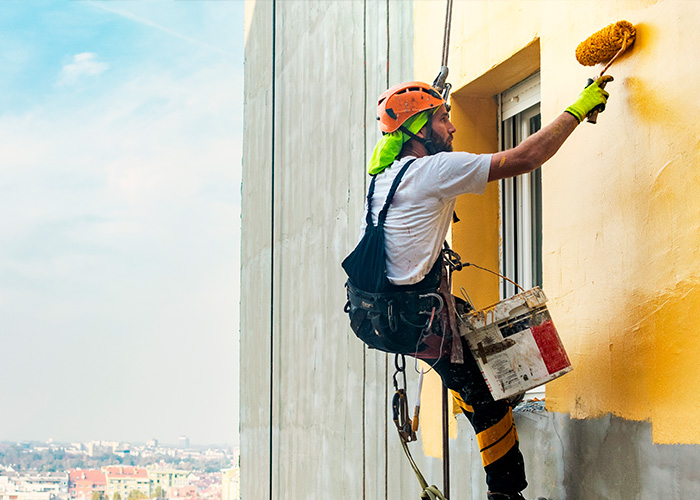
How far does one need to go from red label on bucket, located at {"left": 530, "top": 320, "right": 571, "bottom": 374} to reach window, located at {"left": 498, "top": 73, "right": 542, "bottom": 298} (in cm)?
117

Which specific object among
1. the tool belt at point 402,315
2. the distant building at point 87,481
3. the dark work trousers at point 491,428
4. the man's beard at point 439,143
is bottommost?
the distant building at point 87,481

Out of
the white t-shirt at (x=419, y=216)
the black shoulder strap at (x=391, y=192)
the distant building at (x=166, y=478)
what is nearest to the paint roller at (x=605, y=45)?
the white t-shirt at (x=419, y=216)

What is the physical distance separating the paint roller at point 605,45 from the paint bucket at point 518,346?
806 mm

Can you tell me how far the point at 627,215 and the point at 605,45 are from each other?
28.0 inches

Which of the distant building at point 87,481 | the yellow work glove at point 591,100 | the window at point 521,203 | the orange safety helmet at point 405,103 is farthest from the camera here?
the distant building at point 87,481

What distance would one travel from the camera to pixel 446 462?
4328 millimetres

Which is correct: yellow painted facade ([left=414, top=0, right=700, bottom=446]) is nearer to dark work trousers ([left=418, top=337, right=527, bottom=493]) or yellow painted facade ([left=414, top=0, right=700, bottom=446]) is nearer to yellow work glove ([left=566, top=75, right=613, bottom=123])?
yellow work glove ([left=566, top=75, right=613, bottom=123])

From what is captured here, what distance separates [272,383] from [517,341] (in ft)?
18.0

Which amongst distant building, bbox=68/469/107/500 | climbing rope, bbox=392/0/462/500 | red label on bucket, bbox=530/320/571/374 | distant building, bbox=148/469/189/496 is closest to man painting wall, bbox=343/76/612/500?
climbing rope, bbox=392/0/462/500

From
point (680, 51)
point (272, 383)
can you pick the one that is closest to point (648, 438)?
point (680, 51)

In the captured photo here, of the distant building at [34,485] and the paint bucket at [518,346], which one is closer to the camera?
the paint bucket at [518,346]

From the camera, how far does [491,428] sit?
3.65m

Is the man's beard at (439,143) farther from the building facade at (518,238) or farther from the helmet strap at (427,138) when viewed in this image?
the building facade at (518,238)

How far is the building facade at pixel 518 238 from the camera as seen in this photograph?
323 centimetres
